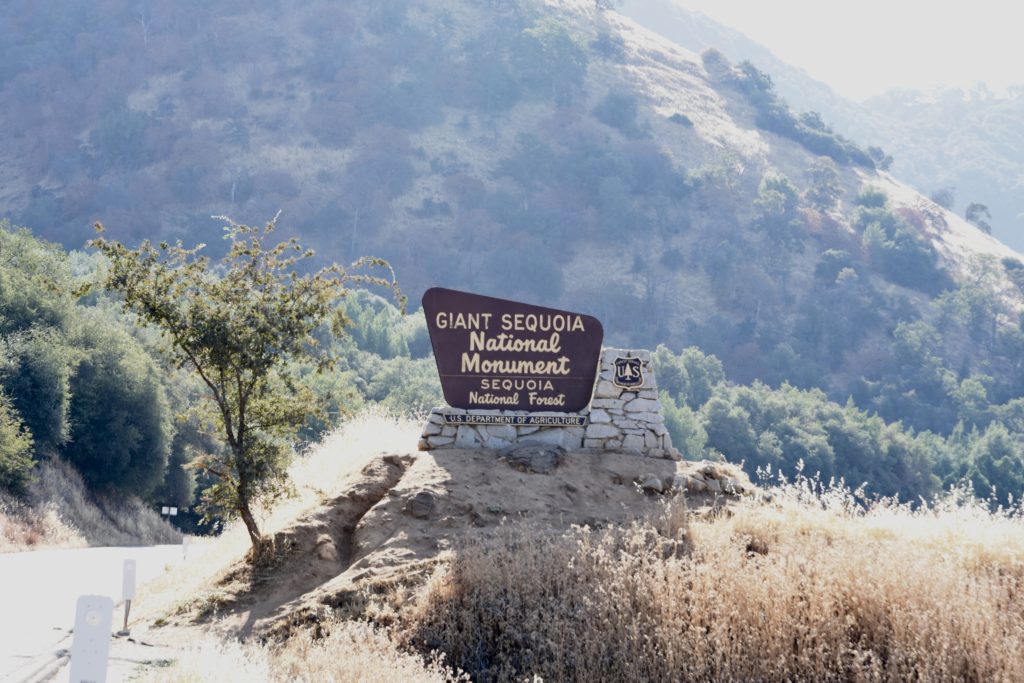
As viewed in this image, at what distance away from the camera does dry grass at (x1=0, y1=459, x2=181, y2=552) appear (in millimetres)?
28000

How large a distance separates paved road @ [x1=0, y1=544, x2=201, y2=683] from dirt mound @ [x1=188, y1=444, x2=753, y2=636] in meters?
2.26

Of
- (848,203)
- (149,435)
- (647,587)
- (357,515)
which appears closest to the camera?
(647,587)

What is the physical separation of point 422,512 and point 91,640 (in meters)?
7.86

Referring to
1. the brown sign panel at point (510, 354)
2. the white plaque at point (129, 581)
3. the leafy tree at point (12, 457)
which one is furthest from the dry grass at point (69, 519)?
the brown sign panel at point (510, 354)

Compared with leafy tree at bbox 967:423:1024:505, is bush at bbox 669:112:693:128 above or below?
above

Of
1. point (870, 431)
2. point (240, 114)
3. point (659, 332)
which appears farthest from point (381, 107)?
point (870, 431)

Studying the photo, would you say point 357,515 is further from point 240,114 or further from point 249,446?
point 240,114

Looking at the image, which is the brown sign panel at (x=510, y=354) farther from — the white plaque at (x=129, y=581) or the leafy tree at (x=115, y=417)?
the leafy tree at (x=115, y=417)

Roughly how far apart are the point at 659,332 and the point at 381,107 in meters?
65.5

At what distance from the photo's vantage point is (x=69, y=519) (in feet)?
107

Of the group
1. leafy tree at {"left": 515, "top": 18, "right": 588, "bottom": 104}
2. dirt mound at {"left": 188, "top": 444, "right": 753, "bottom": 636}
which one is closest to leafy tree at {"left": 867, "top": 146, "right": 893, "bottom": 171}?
leafy tree at {"left": 515, "top": 18, "right": 588, "bottom": 104}

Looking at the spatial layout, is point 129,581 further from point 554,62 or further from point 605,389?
point 554,62

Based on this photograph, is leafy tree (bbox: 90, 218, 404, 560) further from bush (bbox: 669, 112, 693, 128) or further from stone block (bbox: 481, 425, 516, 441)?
bush (bbox: 669, 112, 693, 128)

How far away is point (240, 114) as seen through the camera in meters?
164
